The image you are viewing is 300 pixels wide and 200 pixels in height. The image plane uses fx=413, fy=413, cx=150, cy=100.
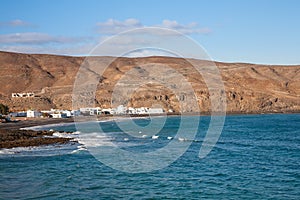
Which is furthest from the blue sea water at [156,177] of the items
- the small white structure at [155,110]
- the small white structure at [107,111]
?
the small white structure at [155,110]

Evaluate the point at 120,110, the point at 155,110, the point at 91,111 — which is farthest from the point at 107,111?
the point at 155,110

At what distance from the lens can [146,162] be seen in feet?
124

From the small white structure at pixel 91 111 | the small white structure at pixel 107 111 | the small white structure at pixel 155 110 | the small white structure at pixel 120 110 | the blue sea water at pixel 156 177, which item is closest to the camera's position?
the blue sea water at pixel 156 177

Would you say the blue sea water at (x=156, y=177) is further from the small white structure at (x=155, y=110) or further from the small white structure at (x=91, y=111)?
the small white structure at (x=155, y=110)

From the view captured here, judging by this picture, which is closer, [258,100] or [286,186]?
[286,186]

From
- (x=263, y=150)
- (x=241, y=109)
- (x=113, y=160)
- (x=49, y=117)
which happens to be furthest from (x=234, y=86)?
(x=113, y=160)

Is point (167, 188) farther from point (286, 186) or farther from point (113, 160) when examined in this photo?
point (113, 160)

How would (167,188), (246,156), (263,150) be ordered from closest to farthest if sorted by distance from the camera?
(167,188) < (246,156) < (263,150)

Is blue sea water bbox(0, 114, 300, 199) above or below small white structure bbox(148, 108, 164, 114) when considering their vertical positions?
below

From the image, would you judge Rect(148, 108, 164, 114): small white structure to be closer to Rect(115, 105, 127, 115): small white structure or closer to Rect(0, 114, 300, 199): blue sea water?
Rect(115, 105, 127, 115): small white structure

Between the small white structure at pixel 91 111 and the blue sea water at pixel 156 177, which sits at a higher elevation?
the small white structure at pixel 91 111

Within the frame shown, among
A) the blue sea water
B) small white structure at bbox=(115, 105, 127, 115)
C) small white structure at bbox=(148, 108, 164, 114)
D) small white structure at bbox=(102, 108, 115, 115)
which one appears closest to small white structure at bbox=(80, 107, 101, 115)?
small white structure at bbox=(102, 108, 115, 115)

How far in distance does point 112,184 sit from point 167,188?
4005 millimetres

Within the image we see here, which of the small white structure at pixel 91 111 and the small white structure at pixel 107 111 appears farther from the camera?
the small white structure at pixel 107 111
